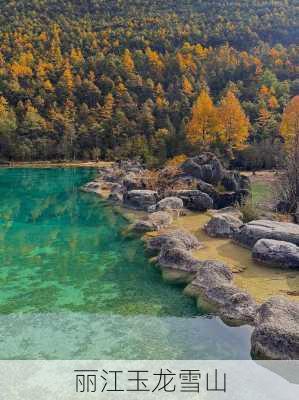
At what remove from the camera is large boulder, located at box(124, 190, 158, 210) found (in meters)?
25.6

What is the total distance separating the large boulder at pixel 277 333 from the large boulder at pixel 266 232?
544cm

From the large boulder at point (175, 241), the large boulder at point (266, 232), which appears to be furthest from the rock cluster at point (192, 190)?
the large boulder at point (266, 232)

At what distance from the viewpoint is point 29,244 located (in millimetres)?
19250

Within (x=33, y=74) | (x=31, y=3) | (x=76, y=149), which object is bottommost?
(x=76, y=149)

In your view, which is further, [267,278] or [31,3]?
[31,3]

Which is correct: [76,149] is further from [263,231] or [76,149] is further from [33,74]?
[263,231]

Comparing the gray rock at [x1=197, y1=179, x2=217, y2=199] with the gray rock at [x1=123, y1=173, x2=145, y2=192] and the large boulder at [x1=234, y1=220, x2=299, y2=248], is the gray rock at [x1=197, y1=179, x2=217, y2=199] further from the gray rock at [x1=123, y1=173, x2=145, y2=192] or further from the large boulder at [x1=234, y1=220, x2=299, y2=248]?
the large boulder at [x1=234, y1=220, x2=299, y2=248]

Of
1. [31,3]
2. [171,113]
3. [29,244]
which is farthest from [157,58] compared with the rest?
[29,244]

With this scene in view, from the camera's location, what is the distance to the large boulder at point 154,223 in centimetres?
2012

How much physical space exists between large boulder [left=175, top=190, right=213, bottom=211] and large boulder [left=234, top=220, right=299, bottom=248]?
6810mm

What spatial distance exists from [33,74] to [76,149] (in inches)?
976

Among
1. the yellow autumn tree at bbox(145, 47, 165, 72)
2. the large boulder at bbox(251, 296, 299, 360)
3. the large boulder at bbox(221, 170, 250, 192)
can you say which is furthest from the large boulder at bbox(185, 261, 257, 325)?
the yellow autumn tree at bbox(145, 47, 165, 72)

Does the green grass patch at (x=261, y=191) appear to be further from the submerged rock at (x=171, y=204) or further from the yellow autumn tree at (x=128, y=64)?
the yellow autumn tree at (x=128, y=64)

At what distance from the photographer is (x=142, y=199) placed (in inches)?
1014
